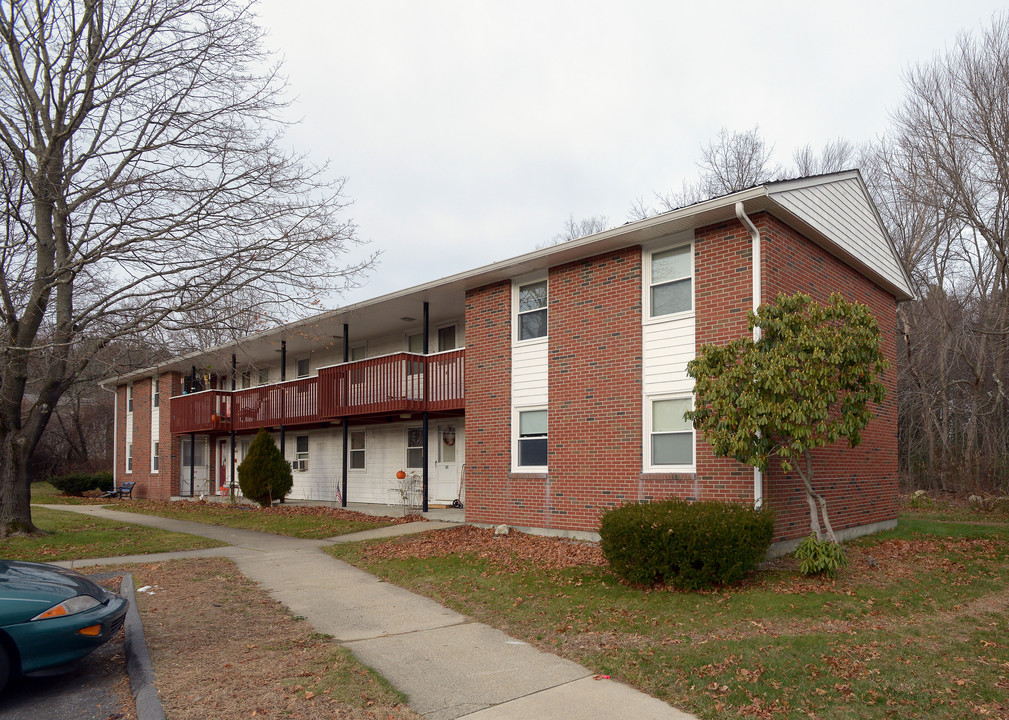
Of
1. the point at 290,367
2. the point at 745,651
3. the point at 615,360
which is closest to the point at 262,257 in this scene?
the point at 615,360

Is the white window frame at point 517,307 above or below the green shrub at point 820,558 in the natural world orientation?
above

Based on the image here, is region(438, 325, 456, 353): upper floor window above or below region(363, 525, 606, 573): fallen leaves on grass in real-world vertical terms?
above

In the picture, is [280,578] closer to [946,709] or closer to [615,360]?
[615,360]

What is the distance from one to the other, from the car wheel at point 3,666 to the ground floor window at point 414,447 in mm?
14653

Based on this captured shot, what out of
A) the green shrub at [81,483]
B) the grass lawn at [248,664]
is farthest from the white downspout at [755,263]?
the green shrub at [81,483]

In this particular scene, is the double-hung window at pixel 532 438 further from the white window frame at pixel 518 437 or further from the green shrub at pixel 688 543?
the green shrub at pixel 688 543

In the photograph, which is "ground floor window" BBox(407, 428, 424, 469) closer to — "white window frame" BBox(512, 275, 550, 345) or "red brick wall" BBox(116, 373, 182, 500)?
"white window frame" BBox(512, 275, 550, 345)

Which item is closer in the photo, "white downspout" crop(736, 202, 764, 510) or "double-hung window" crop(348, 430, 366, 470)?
"white downspout" crop(736, 202, 764, 510)

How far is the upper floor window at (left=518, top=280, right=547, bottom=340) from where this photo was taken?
14.2 m

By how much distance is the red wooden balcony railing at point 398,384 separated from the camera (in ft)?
54.4

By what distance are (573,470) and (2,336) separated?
998 centimetres

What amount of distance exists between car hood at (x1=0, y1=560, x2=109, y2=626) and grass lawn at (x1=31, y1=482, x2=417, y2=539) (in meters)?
8.53

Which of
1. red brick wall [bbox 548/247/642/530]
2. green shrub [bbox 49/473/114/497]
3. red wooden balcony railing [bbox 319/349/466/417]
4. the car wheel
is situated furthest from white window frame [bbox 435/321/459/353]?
green shrub [bbox 49/473/114/497]

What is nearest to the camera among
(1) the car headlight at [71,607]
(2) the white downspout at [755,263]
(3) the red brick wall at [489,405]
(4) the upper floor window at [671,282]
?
(1) the car headlight at [71,607]
